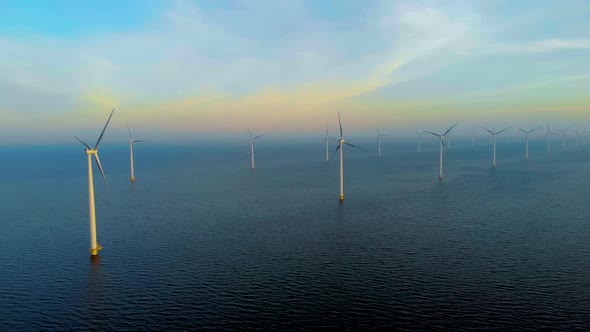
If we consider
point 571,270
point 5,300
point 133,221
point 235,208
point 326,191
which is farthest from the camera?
point 326,191

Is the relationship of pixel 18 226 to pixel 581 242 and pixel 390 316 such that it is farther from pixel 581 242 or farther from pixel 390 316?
pixel 581 242

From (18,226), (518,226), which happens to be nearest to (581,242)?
(518,226)

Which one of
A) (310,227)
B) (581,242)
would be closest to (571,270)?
(581,242)

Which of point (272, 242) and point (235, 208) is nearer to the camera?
point (272, 242)

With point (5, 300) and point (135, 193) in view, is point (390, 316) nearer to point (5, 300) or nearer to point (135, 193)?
point (5, 300)

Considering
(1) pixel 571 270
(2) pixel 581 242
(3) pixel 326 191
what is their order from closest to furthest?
(1) pixel 571 270 → (2) pixel 581 242 → (3) pixel 326 191

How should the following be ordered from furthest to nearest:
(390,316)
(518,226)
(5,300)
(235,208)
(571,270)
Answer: (235,208)
(518,226)
(571,270)
(5,300)
(390,316)
